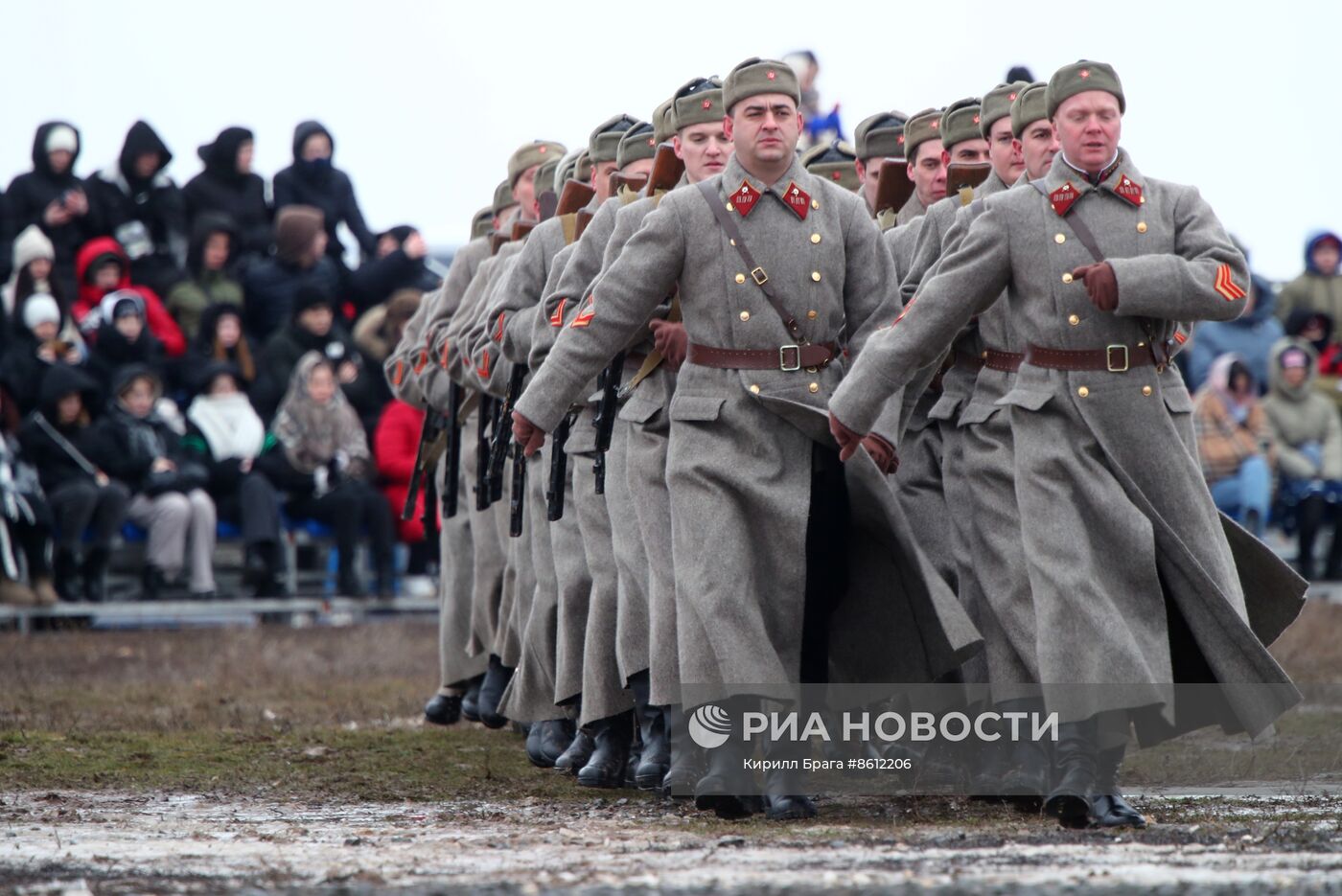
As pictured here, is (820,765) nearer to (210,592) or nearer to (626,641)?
(626,641)

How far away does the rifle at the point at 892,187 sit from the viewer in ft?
32.1

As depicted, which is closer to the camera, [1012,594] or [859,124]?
[1012,594]

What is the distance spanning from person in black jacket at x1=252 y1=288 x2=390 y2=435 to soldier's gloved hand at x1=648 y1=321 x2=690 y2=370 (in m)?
9.92

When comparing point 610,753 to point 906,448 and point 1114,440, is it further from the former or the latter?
point 1114,440

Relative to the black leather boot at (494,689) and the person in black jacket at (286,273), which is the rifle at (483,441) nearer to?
the black leather boot at (494,689)

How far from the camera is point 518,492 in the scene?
10.0m

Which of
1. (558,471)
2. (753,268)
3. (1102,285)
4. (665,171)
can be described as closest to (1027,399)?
(1102,285)

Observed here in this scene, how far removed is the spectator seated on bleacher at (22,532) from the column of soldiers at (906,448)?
7.88 metres

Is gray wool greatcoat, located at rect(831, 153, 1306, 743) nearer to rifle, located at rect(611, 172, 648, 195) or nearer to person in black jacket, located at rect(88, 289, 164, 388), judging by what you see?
rifle, located at rect(611, 172, 648, 195)

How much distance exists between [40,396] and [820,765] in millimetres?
9472

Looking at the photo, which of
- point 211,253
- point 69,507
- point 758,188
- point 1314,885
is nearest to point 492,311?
point 758,188

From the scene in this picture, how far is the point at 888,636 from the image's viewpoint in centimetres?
801

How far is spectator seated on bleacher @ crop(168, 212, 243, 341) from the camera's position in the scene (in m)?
18.1

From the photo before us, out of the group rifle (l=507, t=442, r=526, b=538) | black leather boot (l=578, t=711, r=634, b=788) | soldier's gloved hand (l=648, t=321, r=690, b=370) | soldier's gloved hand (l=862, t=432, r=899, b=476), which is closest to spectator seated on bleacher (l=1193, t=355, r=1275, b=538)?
rifle (l=507, t=442, r=526, b=538)
